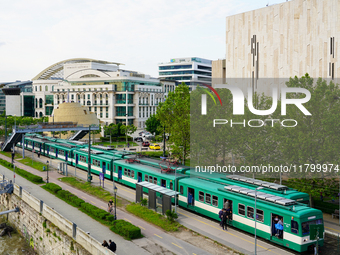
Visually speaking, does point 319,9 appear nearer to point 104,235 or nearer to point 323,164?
point 323,164

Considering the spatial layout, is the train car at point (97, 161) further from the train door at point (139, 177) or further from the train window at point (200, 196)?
the train window at point (200, 196)

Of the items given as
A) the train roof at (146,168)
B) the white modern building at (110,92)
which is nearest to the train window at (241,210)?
the train roof at (146,168)

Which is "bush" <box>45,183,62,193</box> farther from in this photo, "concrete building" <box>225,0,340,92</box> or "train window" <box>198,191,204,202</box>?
"concrete building" <box>225,0,340,92</box>

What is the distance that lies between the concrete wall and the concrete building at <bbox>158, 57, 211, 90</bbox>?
5051 inches

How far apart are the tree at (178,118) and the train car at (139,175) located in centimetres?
954

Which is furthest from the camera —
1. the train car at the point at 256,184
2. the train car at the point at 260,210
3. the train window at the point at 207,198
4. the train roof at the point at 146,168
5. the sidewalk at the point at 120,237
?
the train roof at the point at 146,168

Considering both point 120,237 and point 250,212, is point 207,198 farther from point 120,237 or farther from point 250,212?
point 120,237

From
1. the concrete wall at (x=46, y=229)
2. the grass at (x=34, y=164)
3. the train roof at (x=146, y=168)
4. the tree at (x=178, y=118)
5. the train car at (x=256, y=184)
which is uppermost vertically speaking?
the tree at (x=178, y=118)

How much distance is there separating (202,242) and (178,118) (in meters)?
26.7

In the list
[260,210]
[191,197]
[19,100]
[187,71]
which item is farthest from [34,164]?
[187,71]

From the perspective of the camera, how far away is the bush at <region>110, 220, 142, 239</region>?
2380cm

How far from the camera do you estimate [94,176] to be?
153ft

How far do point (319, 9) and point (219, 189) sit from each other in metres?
40.9

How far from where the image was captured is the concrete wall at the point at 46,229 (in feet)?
77.6
